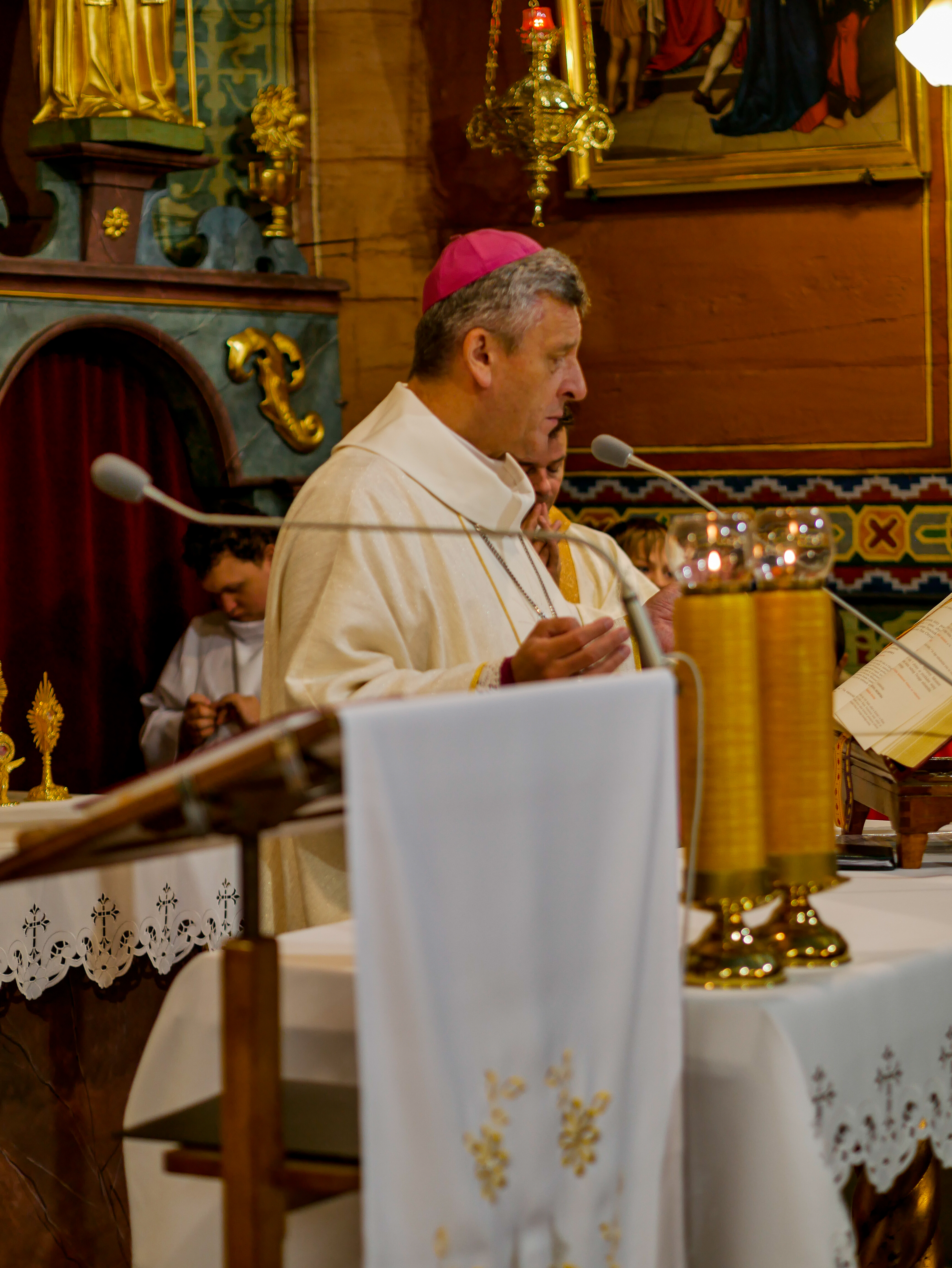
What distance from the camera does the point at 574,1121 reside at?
192 cm

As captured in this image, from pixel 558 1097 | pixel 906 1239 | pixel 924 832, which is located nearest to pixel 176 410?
pixel 924 832

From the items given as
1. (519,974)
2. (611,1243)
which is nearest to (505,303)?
(519,974)

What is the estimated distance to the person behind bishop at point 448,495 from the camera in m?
3.28

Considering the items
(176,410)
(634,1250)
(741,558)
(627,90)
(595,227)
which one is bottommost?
(634,1250)

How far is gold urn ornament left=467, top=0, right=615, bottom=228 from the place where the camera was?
6508 mm

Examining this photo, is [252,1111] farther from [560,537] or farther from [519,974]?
[560,537]

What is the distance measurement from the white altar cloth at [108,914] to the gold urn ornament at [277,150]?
9.81ft

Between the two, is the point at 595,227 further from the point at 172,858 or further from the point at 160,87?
the point at 172,858

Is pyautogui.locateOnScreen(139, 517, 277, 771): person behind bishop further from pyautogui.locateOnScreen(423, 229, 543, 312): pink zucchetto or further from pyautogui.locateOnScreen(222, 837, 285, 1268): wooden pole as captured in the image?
pyautogui.locateOnScreen(222, 837, 285, 1268): wooden pole

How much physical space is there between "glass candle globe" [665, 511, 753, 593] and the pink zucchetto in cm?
161

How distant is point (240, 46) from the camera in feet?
23.4

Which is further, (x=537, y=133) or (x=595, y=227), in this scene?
(x=595, y=227)

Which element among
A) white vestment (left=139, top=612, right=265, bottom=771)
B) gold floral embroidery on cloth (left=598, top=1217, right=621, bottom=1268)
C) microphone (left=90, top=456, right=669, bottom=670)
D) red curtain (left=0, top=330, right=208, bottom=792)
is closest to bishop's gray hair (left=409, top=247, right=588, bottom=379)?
microphone (left=90, top=456, right=669, bottom=670)

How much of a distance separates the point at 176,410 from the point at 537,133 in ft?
5.71
